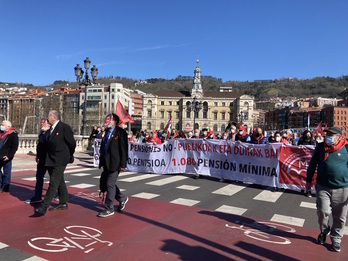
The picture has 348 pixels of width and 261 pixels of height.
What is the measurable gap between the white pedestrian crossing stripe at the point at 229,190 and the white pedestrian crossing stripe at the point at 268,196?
72 cm

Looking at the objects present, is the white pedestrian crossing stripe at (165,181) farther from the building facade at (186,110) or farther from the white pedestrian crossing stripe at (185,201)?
the building facade at (186,110)

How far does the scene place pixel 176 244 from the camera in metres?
4.54

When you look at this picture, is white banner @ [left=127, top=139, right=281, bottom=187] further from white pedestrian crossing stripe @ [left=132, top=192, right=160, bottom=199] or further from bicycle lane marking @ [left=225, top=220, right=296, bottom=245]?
bicycle lane marking @ [left=225, top=220, right=296, bottom=245]

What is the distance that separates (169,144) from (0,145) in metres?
6.36

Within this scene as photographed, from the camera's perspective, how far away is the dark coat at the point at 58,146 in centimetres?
571

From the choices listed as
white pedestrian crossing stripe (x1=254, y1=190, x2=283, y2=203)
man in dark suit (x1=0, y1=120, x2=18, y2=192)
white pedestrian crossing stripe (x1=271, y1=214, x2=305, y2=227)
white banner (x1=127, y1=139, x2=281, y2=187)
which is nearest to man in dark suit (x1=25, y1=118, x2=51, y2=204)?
man in dark suit (x1=0, y1=120, x2=18, y2=192)

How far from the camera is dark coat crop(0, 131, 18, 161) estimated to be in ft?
24.1

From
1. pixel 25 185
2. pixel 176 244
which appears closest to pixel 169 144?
pixel 25 185

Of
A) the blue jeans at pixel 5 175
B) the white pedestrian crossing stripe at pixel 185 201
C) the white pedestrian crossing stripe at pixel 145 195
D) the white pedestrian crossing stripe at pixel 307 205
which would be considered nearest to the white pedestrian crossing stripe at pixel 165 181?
the white pedestrian crossing stripe at pixel 145 195

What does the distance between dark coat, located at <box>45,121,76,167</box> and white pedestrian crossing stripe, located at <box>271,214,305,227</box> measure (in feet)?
14.5

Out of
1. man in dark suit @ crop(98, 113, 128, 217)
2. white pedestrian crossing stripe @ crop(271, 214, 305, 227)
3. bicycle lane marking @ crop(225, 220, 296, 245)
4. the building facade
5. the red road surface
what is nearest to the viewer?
the red road surface

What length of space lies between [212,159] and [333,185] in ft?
22.3

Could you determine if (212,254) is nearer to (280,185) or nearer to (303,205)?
(303,205)

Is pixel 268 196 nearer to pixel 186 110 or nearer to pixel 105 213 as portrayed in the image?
pixel 105 213
